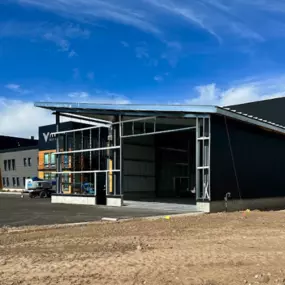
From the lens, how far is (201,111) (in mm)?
19469

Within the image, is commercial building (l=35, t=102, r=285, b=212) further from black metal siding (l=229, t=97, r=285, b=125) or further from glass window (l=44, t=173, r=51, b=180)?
glass window (l=44, t=173, r=51, b=180)

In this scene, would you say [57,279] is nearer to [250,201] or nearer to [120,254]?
[120,254]

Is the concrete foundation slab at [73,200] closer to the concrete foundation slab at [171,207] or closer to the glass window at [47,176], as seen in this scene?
the concrete foundation slab at [171,207]

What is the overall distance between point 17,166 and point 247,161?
38.7 m

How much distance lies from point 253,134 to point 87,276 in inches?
679

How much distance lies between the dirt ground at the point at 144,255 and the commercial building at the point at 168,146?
271 inches

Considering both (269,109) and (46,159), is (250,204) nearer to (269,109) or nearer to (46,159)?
(269,109)

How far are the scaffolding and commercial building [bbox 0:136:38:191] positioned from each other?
23.8 m

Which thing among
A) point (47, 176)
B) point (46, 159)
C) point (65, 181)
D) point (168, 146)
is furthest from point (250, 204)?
point (46, 159)

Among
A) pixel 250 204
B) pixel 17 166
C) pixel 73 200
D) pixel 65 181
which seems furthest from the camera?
pixel 17 166

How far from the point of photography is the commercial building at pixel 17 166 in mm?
51188

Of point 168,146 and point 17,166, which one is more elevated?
point 168,146

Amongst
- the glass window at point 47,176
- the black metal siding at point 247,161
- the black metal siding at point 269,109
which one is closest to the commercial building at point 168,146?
the black metal siding at point 247,161

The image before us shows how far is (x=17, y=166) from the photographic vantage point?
54000 mm
